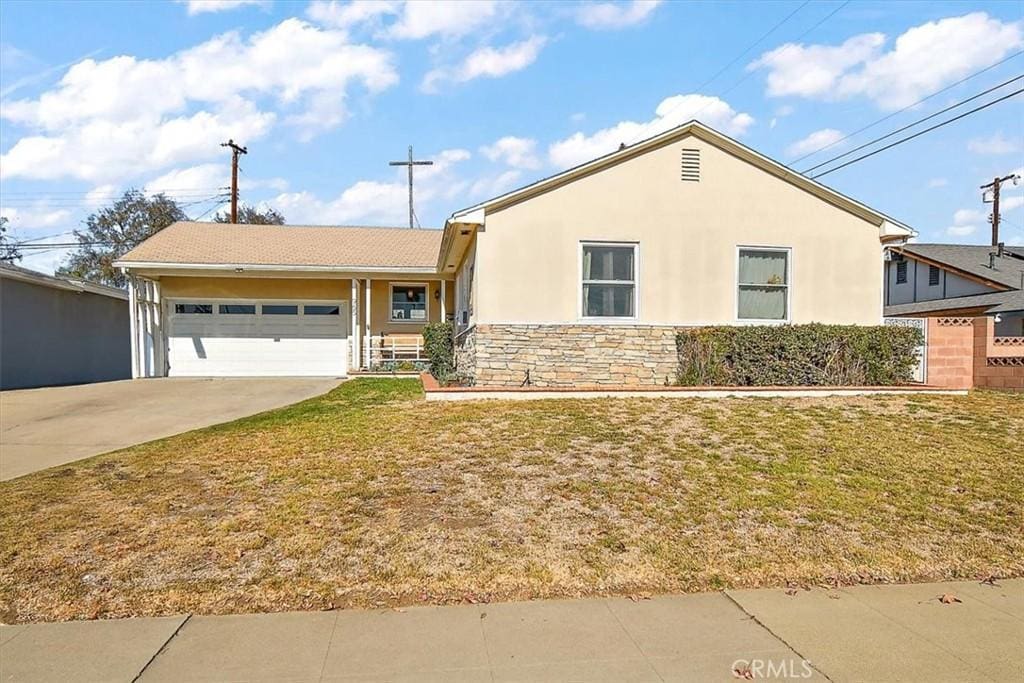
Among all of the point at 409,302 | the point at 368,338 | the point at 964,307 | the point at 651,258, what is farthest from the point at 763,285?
the point at 964,307

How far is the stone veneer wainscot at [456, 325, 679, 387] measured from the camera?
11211mm

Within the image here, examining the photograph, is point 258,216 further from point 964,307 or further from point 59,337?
point 964,307

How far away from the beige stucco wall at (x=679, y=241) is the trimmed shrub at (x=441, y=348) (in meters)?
3.64

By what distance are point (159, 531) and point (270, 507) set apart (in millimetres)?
775

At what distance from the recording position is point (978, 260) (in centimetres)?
2550

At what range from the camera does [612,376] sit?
450 inches

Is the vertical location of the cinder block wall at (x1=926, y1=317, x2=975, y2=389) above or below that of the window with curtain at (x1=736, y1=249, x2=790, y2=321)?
below

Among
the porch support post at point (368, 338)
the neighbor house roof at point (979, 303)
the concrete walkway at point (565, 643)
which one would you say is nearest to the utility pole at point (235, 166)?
the porch support post at point (368, 338)

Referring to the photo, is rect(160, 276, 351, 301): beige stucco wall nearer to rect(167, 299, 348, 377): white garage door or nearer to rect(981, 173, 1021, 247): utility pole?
rect(167, 299, 348, 377): white garage door

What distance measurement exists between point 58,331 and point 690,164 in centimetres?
1646

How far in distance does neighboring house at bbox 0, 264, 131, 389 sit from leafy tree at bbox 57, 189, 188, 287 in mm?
19350

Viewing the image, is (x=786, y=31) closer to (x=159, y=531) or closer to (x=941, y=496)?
(x=941, y=496)

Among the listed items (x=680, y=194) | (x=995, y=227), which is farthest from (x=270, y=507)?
(x=995, y=227)

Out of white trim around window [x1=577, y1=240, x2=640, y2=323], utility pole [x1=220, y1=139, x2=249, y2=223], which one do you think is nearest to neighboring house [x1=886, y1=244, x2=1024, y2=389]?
white trim around window [x1=577, y1=240, x2=640, y2=323]
